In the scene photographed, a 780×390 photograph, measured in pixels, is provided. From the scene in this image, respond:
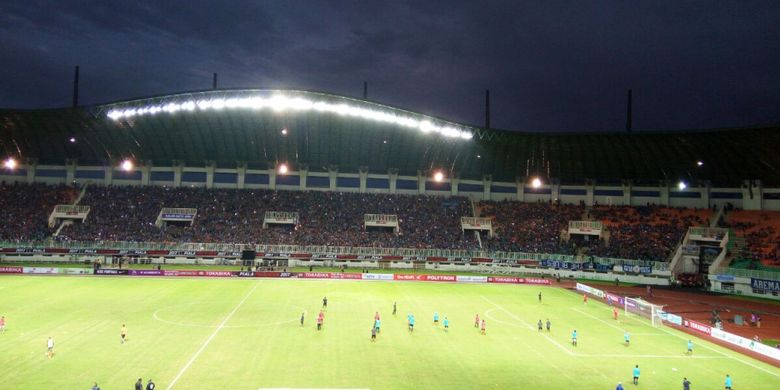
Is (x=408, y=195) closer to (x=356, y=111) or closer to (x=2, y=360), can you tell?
(x=356, y=111)

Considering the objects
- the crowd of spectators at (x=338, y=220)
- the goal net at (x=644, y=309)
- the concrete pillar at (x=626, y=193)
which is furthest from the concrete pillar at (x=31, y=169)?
the concrete pillar at (x=626, y=193)

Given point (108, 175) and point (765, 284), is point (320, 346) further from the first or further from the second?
point (108, 175)

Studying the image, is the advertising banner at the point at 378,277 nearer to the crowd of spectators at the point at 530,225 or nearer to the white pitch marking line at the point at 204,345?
the crowd of spectators at the point at 530,225

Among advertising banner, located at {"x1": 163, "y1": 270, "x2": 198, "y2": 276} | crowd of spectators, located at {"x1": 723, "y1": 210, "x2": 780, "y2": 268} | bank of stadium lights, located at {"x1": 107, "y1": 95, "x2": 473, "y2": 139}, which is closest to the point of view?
advertising banner, located at {"x1": 163, "y1": 270, "x2": 198, "y2": 276}

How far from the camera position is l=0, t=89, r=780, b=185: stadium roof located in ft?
233

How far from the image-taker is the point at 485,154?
86.0m

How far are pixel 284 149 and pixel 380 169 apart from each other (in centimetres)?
1695

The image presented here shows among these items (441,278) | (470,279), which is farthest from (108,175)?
(470,279)

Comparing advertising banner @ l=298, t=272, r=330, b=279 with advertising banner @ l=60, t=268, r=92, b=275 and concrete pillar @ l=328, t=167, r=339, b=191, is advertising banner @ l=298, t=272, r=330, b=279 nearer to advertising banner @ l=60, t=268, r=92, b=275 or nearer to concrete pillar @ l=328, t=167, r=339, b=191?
advertising banner @ l=60, t=268, r=92, b=275

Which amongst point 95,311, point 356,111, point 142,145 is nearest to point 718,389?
point 95,311

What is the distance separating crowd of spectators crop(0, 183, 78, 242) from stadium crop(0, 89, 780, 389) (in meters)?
0.43

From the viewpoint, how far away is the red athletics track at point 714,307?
40250mm

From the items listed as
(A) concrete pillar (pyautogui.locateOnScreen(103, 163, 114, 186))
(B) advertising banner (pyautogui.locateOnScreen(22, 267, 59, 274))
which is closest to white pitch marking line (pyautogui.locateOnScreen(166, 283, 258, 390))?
(B) advertising banner (pyautogui.locateOnScreen(22, 267, 59, 274))

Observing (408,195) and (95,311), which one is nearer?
(95,311)
